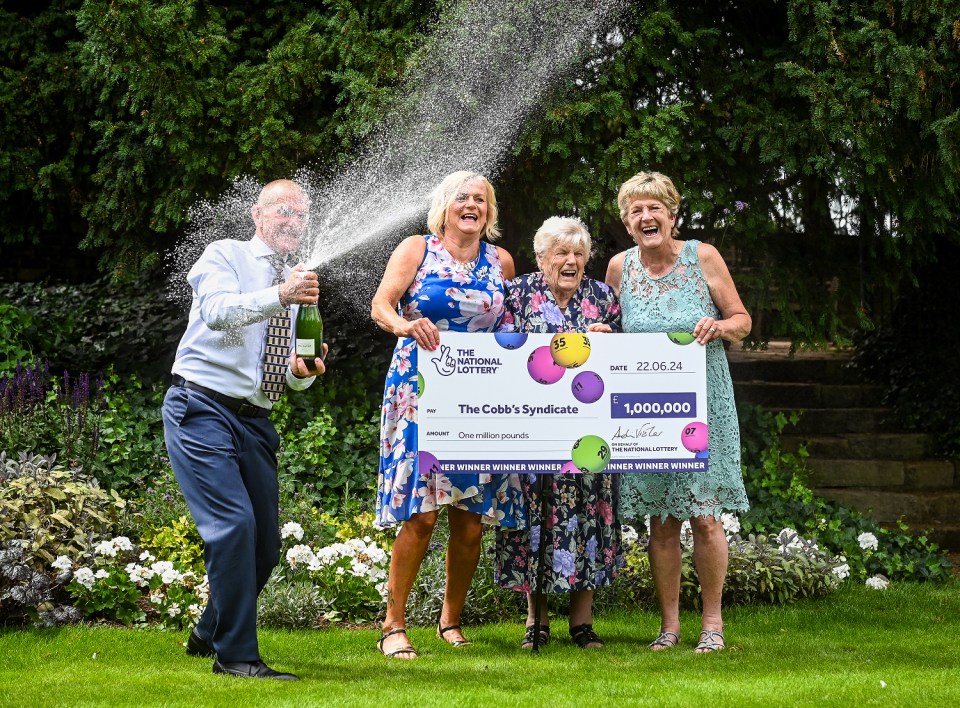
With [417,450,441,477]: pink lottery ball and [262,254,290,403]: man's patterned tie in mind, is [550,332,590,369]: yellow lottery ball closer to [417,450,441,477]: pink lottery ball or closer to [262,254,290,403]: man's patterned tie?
[417,450,441,477]: pink lottery ball

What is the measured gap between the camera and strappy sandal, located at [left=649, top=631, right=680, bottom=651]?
4.82m

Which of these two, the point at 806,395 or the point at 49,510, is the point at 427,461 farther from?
the point at 806,395

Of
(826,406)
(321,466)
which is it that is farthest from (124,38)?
(826,406)

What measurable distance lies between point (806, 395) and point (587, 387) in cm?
594

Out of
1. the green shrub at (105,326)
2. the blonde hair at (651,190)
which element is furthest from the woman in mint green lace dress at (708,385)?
the green shrub at (105,326)

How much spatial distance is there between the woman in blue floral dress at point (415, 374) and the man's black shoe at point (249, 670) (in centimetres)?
65

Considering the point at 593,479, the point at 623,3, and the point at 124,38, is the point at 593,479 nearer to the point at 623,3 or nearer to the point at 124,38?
the point at 623,3

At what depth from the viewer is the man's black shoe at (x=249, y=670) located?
407 cm

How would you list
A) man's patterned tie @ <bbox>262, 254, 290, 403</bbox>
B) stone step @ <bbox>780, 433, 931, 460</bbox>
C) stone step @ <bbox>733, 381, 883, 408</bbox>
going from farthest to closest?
stone step @ <bbox>733, 381, 883, 408</bbox> → stone step @ <bbox>780, 433, 931, 460</bbox> → man's patterned tie @ <bbox>262, 254, 290, 403</bbox>

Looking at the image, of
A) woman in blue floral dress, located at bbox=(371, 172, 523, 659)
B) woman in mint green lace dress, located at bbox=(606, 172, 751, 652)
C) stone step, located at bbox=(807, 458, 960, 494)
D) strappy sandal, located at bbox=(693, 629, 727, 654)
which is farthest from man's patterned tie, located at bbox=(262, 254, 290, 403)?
stone step, located at bbox=(807, 458, 960, 494)

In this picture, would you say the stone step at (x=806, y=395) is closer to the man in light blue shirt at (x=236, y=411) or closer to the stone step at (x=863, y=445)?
the stone step at (x=863, y=445)

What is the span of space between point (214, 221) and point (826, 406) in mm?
5624

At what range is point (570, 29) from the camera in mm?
7141

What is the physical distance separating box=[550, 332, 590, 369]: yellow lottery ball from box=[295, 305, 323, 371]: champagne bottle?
94 centimetres
